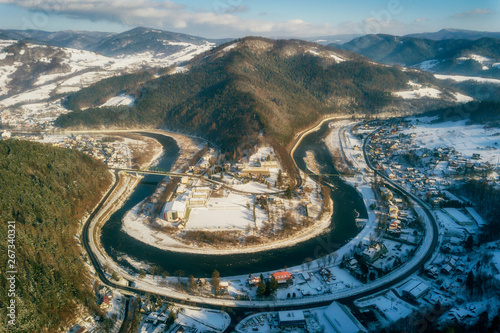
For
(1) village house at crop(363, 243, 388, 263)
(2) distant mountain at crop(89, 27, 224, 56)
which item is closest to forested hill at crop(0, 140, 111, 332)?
(1) village house at crop(363, 243, 388, 263)

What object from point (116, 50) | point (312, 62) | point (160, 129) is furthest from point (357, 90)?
point (116, 50)

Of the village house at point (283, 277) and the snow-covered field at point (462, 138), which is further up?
the snow-covered field at point (462, 138)

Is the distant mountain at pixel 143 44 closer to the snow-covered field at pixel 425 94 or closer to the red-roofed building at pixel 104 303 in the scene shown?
the snow-covered field at pixel 425 94

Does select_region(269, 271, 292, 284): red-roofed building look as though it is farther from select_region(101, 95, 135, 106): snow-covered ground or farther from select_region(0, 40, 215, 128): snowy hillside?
select_region(0, 40, 215, 128): snowy hillside

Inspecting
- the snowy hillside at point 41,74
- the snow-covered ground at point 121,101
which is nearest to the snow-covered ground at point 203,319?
the snow-covered ground at point 121,101

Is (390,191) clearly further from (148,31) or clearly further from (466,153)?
(148,31)
